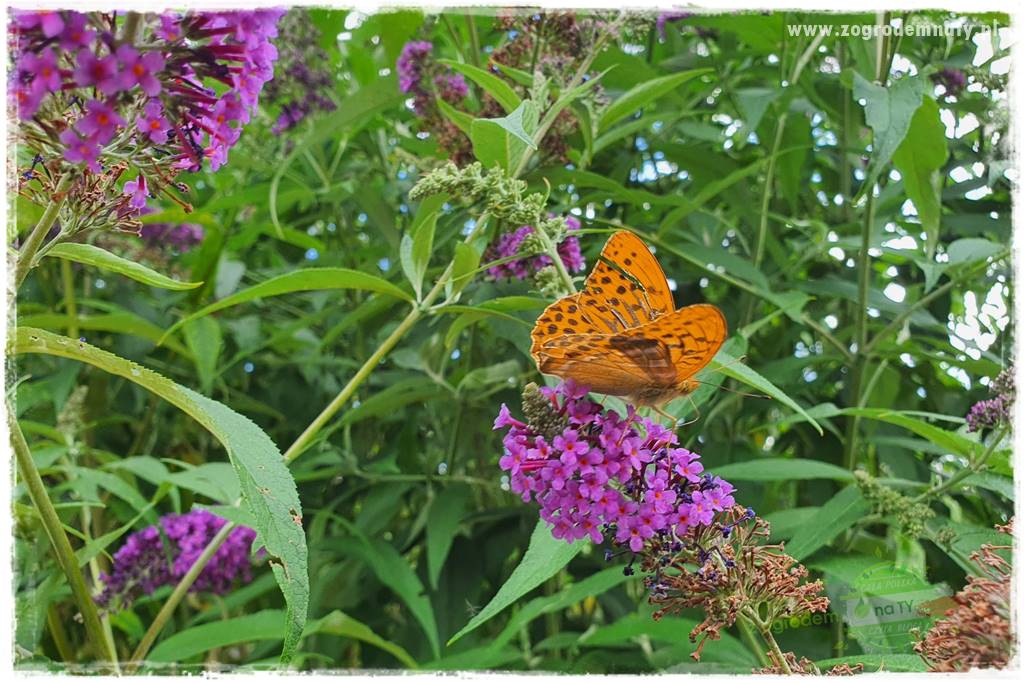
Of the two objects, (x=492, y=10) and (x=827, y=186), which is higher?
(x=492, y=10)

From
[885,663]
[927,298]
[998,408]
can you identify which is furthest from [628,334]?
[927,298]

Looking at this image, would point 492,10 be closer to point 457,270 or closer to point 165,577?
point 457,270

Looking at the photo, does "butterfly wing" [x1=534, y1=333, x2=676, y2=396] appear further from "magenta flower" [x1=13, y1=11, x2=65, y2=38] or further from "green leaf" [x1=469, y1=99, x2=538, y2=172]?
"magenta flower" [x1=13, y1=11, x2=65, y2=38]

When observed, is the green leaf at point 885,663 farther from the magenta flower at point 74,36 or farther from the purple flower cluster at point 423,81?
the purple flower cluster at point 423,81

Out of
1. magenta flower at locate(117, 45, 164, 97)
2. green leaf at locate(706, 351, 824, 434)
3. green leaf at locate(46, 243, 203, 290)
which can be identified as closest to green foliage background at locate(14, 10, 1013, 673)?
green leaf at locate(706, 351, 824, 434)

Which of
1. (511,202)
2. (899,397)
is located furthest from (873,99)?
(899,397)

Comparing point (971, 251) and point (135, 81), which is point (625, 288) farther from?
point (971, 251)
